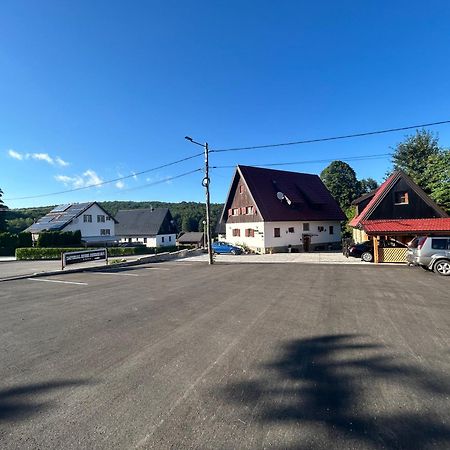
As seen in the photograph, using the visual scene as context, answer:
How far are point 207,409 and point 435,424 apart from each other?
2.33 m

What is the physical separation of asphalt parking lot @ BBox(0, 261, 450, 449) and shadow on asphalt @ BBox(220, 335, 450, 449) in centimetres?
2

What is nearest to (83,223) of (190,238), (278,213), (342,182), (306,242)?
(190,238)

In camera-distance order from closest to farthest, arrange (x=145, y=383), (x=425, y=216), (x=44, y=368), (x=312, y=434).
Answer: (x=312, y=434) < (x=145, y=383) < (x=44, y=368) < (x=425, y=216)

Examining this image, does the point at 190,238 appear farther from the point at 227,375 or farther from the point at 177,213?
the point at 227,375

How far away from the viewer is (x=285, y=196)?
34.6 m

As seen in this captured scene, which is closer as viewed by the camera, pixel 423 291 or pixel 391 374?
pixel 391 374

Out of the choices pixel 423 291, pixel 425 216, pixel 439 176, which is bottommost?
pixel 423 291

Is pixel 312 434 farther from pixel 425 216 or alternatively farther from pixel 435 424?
pixel 425 216

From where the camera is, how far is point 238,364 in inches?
170

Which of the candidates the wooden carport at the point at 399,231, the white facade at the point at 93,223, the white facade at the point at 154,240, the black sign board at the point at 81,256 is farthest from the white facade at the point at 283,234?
the white facade at the point at 93,223

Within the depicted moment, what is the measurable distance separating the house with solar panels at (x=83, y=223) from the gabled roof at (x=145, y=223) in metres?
6.35

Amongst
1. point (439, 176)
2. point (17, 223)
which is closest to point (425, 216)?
point (439, 176)

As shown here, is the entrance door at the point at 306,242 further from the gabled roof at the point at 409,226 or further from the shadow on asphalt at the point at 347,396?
the shadow on asphalt at the point at 347,396

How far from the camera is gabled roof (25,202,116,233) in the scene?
1794 inches
